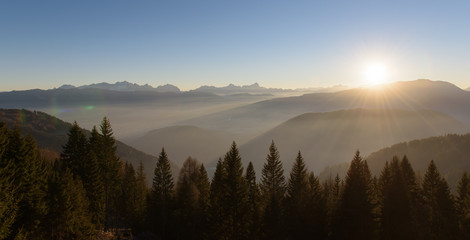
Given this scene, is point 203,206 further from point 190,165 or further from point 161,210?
point 190,165

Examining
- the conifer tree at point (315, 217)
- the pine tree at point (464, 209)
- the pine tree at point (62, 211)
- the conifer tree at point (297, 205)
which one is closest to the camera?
the pine tree at point (62, 211)

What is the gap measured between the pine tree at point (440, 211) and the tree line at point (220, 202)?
4.7 inches

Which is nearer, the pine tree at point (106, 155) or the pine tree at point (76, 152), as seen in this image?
the pine tree at point (76, 152)

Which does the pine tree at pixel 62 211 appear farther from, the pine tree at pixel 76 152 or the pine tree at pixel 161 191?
the pine tree at pixel 161 191

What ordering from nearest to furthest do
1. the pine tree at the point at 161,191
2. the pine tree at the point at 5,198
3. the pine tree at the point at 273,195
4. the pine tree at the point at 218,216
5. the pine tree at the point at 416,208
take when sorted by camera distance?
the pine tree at the point at 5,198 → the pine tree at the point at 218,216 → the pine tree at the point at 273,195 → the pine tree at the point at 416,208 → the pine tree at the point at 161,191

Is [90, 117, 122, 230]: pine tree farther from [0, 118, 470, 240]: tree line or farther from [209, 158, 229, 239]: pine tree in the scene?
[209, 158, 229, 239]: pine tree

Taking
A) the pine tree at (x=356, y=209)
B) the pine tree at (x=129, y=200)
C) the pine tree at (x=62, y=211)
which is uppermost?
the pine tree at (x=62, y=211)

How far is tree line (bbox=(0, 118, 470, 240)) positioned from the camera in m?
22.9

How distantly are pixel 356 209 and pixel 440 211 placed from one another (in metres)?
16.5

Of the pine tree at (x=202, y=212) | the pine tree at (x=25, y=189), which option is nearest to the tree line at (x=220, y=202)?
the pine tree at (x=25, y=189)

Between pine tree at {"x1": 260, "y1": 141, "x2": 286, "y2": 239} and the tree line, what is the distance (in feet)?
0.41

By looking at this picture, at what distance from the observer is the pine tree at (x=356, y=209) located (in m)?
31.8

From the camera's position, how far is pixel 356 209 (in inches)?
1259

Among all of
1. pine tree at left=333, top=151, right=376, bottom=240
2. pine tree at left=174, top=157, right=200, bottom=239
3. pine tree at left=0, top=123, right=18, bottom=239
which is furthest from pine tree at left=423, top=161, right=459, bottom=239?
pine tree at left=0, top=123, right=18, bottom=239
